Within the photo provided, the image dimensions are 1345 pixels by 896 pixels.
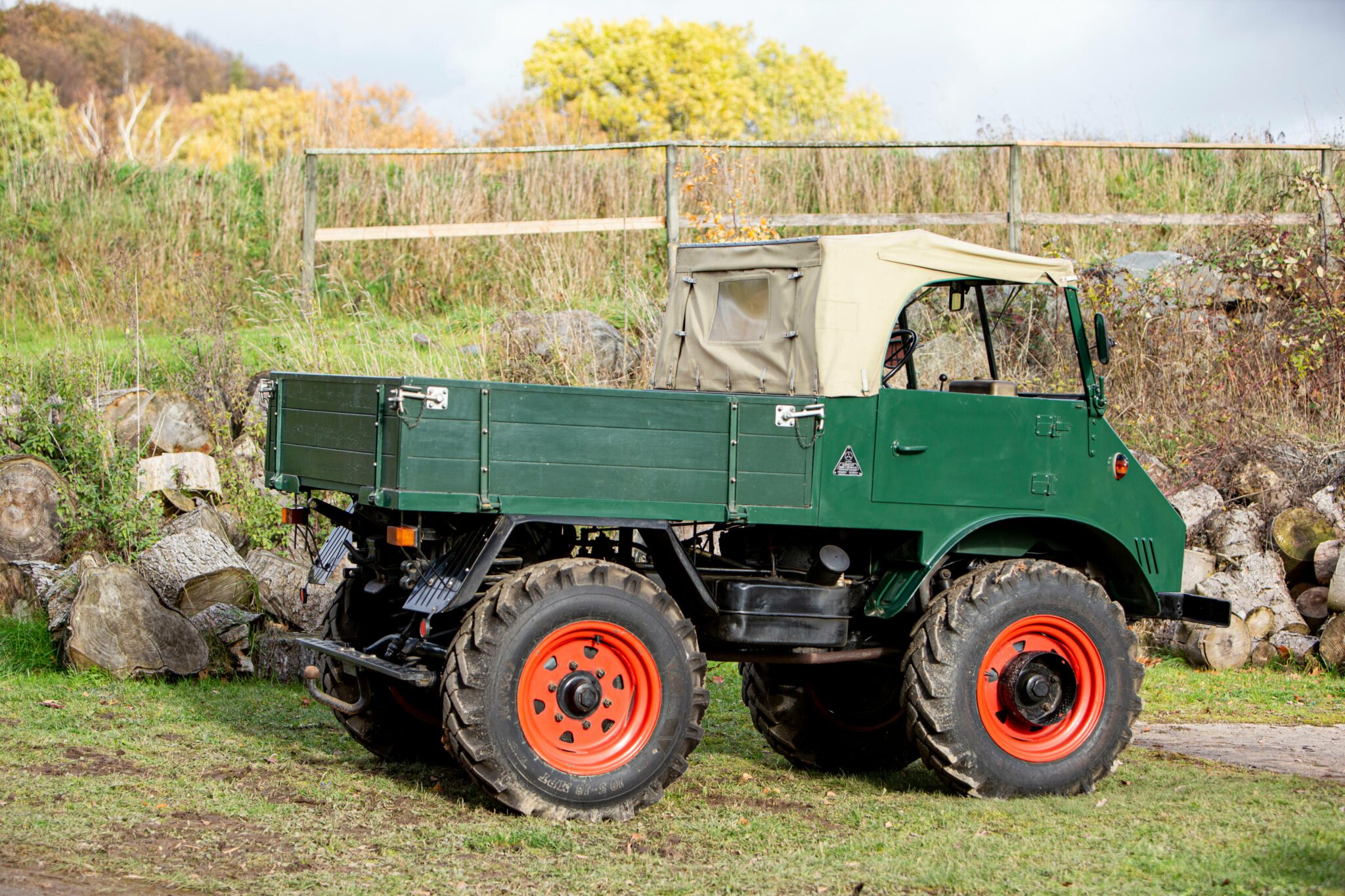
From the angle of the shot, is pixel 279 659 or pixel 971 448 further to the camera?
pixel 279 659

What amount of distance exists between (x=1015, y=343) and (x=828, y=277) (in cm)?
803

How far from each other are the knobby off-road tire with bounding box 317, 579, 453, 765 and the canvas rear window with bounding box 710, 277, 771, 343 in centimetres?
226

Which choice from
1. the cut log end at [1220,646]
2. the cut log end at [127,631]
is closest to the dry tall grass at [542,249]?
the cut log end at [1220,646]

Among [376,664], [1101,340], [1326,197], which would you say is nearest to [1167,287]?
[1326,197]

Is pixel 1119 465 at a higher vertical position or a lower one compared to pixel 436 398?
lower

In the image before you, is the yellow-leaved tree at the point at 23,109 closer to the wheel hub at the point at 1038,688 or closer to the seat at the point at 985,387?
the seat at the point at 985,387

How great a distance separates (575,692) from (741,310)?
2.31 metres

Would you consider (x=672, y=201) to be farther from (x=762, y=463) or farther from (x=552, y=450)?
(x=552, y=450)

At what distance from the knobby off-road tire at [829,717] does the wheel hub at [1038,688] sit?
87 cm

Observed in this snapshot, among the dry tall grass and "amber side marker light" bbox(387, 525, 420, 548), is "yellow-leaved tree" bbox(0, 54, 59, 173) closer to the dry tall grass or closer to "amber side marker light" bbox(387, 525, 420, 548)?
the dry tall grass

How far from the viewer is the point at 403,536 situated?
5719 millimetres

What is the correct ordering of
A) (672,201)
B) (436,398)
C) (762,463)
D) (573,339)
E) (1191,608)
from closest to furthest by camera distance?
(436,398), (762,463), (1191,608), (573,339), (672,201)

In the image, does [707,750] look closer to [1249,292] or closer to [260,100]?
[1249,292]

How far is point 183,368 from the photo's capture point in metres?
12.8
